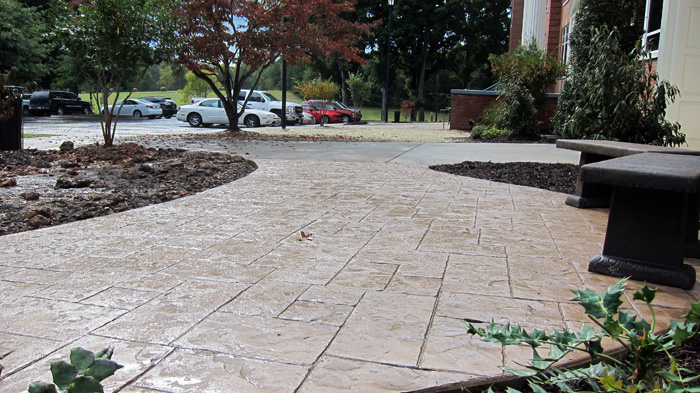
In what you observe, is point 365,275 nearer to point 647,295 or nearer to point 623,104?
point 647,295

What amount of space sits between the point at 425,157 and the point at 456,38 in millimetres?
36368

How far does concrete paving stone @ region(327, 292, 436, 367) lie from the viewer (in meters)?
2.27

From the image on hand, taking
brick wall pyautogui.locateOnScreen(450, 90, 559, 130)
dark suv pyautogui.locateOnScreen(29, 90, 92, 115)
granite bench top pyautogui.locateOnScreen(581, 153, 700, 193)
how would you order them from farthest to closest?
dark suv pyautogui.locateOnScreen(29, 90, 92, 115), brick wall pyautogui.locateOnScreen(450, 90, 559, 130), granite bench top pyautogui.locateOnScreen(581, 153, 700, 193)

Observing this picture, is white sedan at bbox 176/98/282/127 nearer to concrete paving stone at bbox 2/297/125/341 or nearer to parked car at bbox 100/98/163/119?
parked car at bbox 100/98/163/119

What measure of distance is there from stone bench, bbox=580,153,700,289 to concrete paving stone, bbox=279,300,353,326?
1586 mm

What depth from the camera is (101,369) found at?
4.21 ft

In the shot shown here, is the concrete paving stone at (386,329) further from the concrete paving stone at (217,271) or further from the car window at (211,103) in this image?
the car window at (211,103)

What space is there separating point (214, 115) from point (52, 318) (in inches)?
869

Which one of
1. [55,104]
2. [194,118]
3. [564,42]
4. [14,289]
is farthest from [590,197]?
[55,104]

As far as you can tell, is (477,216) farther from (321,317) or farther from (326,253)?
(321,317)

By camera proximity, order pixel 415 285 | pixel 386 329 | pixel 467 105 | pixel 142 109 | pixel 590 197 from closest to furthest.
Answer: pixel 386 329
pixel 415 285
pixel 590 197
pixel 467 105
pixel 142 109

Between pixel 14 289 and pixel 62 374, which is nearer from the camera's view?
pixel 62 374

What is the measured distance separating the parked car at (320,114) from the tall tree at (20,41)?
14.0 metres

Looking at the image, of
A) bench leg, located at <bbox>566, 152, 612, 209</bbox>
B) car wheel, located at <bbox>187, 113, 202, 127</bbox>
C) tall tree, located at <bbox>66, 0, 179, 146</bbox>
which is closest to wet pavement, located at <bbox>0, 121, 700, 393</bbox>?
bench leg, located at <bbox>566, 152, 612, 209</bbox>
